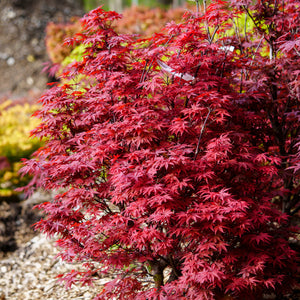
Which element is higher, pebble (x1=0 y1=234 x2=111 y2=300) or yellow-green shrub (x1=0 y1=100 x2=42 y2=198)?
yellow-green shrub (x1=0 y1=100 x2=42 y2=198)

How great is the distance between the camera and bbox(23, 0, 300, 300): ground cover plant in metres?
2.39

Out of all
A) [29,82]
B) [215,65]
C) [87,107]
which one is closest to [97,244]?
[87,107]

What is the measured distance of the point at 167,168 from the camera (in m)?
2.45

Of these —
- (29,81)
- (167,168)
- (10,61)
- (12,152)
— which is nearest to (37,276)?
(167,168)

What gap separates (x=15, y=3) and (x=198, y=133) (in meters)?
14.2

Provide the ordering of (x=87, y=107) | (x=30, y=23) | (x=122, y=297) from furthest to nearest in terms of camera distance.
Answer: (x=30, y=23), (x=87, y=107), (x=122, y=297)

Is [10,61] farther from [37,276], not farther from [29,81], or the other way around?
[37,276]

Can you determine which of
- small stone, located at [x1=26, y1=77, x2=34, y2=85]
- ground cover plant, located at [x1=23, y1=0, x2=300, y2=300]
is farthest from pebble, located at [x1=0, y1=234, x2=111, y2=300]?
small stone, located at [x1=26, y1=77, x2=34, y2=85]

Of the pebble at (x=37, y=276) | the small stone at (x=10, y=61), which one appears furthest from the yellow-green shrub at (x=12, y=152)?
the small stone at (x=10, y=61)

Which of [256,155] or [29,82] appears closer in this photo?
[256,155]

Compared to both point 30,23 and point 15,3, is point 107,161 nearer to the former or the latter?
point 30,23

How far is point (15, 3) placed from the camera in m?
14.1

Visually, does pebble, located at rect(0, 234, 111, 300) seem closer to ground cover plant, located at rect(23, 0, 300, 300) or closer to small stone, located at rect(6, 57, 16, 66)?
ground cover plant, located at rect(23, 0, 300, 300)

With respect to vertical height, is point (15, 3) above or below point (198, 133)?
above
